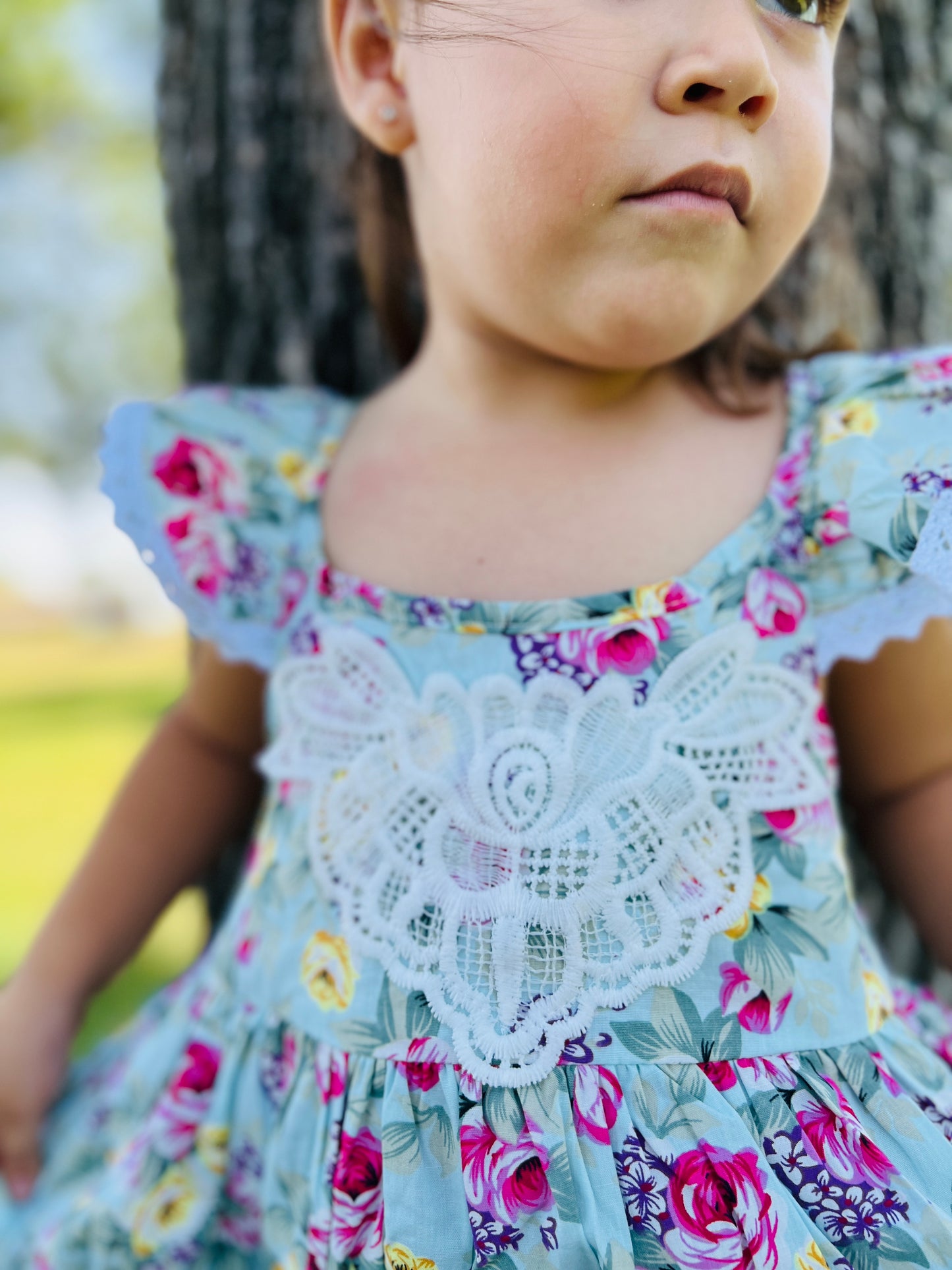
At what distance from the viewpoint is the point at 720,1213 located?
715 millimetres

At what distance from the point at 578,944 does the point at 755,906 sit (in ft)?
0.47

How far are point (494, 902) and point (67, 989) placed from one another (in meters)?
0.54

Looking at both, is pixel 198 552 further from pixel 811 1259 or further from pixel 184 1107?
pixel 811 1259

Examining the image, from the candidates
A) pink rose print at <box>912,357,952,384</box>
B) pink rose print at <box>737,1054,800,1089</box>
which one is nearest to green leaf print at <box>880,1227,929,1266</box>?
pink rose print at <box>737,1054,800,1089</box>

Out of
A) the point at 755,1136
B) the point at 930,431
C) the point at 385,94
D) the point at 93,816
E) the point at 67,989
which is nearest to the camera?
the point at 755,1136

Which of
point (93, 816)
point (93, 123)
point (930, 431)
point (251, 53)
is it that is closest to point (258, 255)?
point (251, 53)

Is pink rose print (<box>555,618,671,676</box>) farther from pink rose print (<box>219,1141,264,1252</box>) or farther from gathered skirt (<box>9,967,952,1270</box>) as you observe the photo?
pink rose print (<box>219,1141,264,1252</box>)

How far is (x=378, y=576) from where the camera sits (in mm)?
943

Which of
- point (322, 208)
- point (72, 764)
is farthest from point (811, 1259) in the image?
point (72, 764)

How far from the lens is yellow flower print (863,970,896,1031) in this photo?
0.82 meters

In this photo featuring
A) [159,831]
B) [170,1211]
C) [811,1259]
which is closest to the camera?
[811,1259]

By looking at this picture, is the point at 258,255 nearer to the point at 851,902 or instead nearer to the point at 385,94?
the point at 385,94

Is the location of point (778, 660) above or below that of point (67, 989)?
above

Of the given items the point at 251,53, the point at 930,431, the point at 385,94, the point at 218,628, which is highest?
the point at 251,53
